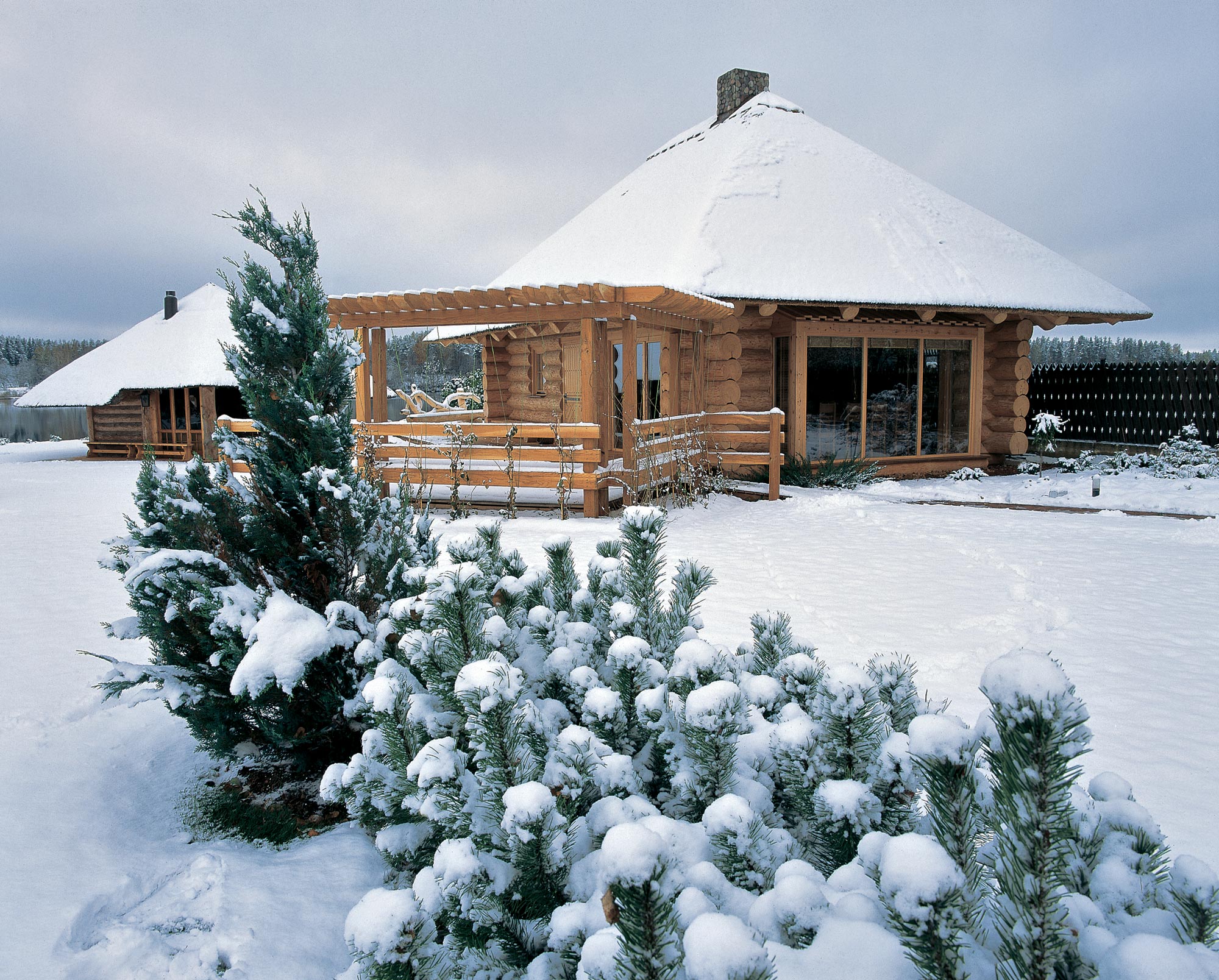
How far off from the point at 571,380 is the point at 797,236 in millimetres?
5312

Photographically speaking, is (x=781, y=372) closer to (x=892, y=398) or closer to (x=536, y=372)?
(x=892, y=398)

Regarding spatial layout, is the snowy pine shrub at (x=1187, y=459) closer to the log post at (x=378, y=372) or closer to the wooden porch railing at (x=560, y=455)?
the wooden porch railing at (x=560, y=455)

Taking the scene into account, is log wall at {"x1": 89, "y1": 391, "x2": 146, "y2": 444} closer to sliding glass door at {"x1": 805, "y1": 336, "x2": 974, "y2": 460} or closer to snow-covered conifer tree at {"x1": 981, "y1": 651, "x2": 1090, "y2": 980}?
sliding glass door at {"x1": 805, "y1": 336, "x2": 974, "y2": 460}

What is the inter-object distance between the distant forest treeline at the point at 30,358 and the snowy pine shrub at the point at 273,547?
61.4 m

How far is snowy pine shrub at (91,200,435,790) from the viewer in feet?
10.00

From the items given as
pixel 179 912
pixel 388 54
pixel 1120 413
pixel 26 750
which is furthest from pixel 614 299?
pixel 1120 413

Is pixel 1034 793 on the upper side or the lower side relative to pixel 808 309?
lower

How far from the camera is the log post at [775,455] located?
10766mm

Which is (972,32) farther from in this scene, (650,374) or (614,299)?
(614,299)

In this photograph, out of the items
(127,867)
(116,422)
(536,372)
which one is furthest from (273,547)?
(116,422)

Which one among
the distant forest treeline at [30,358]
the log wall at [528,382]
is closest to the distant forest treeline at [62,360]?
the distant forest treeline at [30,358]

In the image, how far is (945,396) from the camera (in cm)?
1423

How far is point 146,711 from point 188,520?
60.1 inches

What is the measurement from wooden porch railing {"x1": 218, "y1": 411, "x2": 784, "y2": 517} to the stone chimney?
10390 mm
